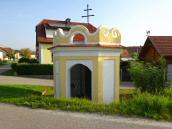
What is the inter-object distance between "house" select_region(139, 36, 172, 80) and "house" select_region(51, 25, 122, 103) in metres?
10.8

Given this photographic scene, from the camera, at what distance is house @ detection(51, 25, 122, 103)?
13.4 m

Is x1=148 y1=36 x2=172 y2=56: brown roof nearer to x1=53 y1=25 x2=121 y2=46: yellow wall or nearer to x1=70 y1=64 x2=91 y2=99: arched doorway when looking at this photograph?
x1=70 y1=64 x2=91 y2=99: arched doorway

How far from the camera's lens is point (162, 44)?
25.8 metres

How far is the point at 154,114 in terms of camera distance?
27.9 ft

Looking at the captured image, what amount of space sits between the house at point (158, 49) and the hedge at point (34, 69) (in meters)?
10.5

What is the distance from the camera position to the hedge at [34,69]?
3275 cm

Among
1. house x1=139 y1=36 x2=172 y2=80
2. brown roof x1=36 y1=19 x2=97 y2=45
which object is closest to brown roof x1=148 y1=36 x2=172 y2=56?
house x1=139 y1=36 x2=172 y2=80

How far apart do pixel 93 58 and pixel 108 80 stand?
→ 1.36m

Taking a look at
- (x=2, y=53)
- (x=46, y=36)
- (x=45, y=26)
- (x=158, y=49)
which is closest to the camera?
(x=158, y=49)

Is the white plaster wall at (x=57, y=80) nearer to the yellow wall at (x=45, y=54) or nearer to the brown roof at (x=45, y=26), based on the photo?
the yellow wall at (x=45, y=54)

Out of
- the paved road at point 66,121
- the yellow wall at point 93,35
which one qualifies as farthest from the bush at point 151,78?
the paved road at point 66,121

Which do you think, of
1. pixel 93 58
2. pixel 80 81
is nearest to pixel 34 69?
pixel 80 81

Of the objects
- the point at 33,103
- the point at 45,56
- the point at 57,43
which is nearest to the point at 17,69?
the point at 45,56

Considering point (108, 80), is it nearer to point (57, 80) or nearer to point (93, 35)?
point (93, 35)
